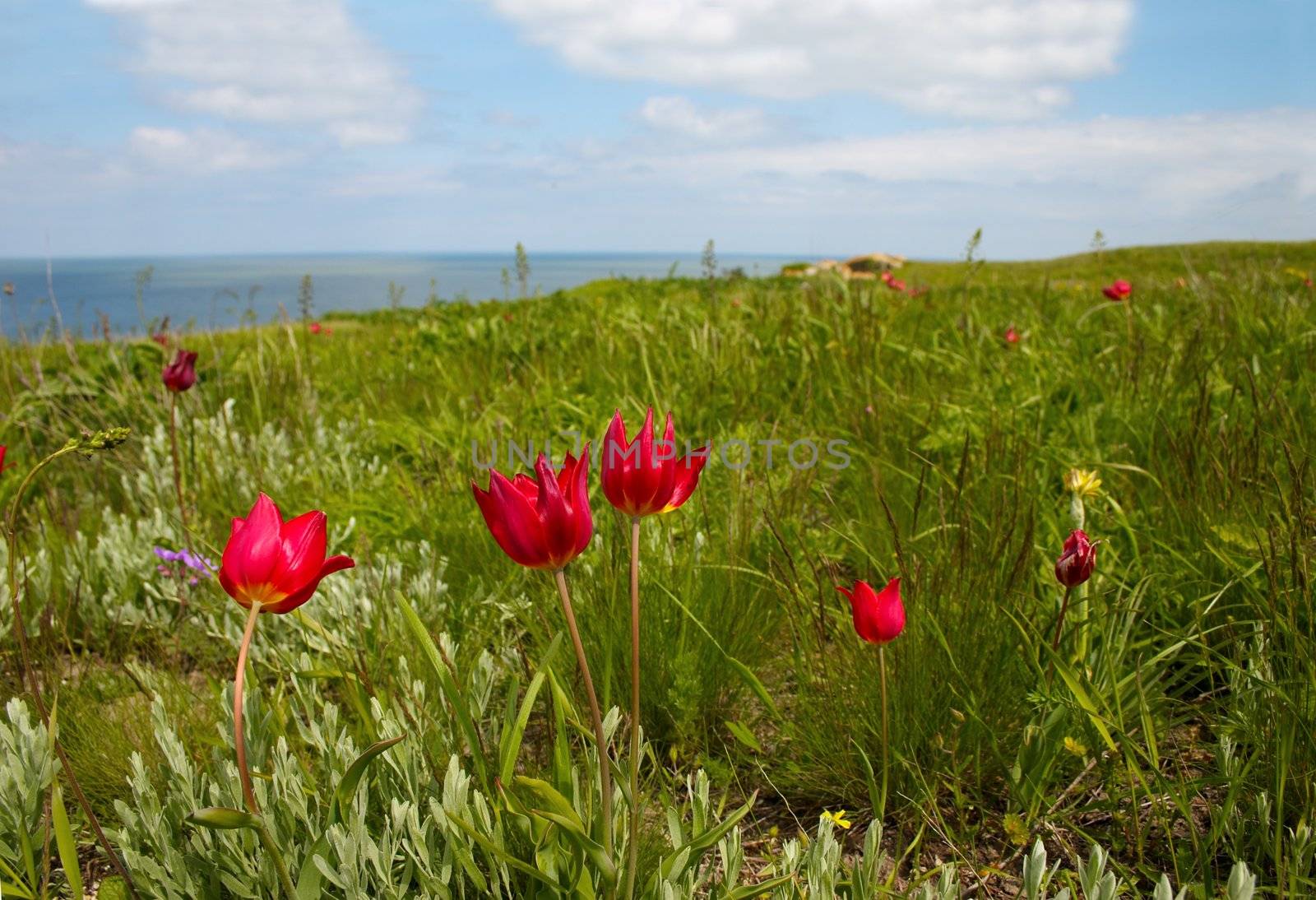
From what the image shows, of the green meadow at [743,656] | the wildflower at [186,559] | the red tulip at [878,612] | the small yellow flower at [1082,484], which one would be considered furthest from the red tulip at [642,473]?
the wildflower at [186,559]

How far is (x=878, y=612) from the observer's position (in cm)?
143

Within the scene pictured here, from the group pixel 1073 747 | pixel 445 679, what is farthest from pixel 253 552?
pixel 1073 747

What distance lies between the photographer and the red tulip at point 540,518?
106 centimetres

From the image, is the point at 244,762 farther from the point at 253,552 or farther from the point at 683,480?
the point at 683,480

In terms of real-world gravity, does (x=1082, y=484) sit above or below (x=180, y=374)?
below

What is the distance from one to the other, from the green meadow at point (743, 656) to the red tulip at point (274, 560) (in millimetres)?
162

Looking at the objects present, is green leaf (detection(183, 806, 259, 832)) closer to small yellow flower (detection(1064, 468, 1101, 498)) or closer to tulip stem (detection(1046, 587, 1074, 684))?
tulip stem (detection(1046, 587, 1074, 684))

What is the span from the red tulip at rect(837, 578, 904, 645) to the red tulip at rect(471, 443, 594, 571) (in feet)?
1.77

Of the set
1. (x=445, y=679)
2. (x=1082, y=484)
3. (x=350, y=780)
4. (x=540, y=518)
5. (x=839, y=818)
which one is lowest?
(x=839, y=818)

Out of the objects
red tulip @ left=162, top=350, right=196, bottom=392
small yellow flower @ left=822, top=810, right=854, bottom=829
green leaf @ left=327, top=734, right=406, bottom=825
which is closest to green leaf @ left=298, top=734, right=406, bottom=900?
green leaf @ left=327, top=734, right=406, bottom=825

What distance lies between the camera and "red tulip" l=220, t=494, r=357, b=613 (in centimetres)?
110

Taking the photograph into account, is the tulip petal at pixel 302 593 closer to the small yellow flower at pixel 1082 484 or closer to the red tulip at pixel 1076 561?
the red tulip at pixel 1076 561

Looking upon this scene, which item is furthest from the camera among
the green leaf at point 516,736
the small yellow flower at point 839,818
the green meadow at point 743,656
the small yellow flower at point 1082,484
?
the small yellow flower at point 1082,484

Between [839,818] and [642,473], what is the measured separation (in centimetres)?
91
